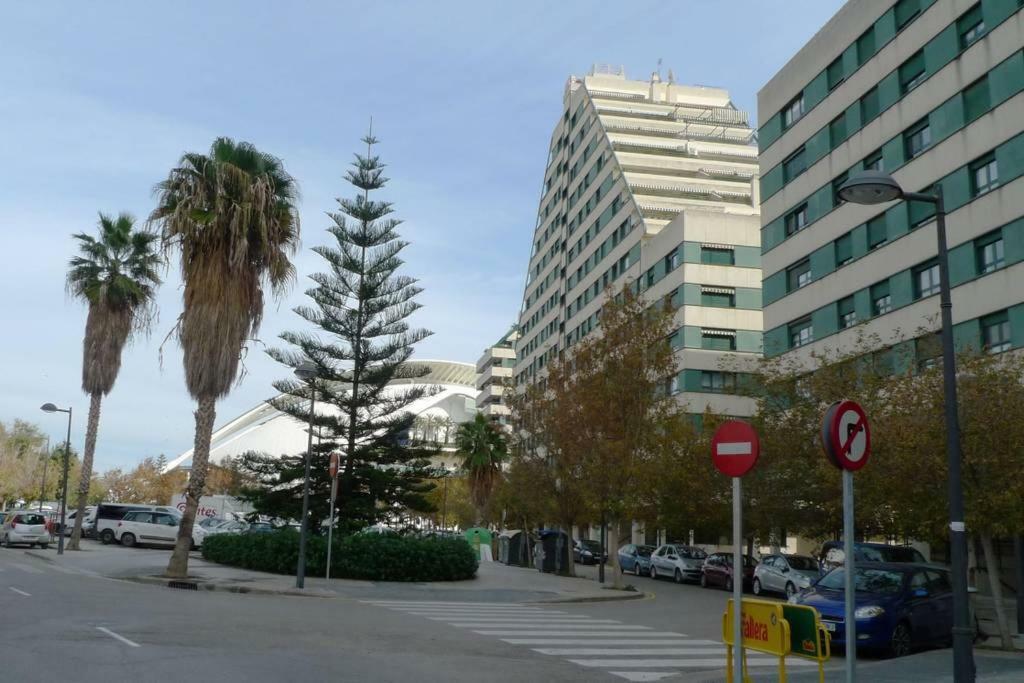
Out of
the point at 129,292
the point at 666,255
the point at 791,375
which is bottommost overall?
the point at 791,375

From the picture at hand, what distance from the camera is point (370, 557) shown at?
2688 cm

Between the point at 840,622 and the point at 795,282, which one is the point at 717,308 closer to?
the point at 795,282

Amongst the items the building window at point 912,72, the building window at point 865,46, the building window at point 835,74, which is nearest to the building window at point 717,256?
the building window at point 835,74

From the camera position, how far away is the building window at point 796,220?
4378 centimetres

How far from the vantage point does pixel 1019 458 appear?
52.1 ft

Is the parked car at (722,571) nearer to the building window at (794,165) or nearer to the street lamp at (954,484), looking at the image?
the building window at (794,165)

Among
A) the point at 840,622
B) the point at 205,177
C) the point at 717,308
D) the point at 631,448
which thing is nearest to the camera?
the point at 840,622

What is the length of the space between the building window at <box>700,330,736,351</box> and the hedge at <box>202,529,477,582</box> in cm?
3114

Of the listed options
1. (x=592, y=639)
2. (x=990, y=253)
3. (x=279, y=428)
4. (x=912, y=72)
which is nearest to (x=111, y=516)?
(x=592, y=639)

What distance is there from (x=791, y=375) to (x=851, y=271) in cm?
870

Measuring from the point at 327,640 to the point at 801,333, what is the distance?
3468cm

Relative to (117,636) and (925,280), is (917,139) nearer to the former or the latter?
(925,280)

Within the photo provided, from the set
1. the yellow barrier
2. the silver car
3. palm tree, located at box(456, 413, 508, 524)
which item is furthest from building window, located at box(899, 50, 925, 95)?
palm tree, located at box(456, 413, 508, 524)

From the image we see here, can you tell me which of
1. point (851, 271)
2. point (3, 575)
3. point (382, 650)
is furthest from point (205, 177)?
point (851, 271)
